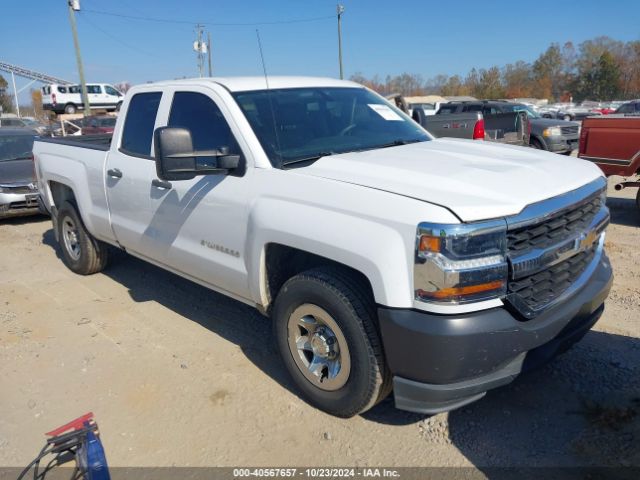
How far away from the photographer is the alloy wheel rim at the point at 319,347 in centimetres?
298

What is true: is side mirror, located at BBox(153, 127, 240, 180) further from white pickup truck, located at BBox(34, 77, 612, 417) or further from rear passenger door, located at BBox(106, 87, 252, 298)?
rear passenger door, located at BBox(106, 87, 252, 298)

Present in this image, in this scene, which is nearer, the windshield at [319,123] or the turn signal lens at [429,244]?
the turn signal lens at [429,244]

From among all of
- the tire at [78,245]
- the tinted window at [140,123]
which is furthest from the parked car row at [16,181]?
the tinted window at [140,123]

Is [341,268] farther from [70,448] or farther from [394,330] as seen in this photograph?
[70,448]

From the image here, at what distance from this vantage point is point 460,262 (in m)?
2.44

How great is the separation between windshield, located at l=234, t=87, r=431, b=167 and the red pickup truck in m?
4.25

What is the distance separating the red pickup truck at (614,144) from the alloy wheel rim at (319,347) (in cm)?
583

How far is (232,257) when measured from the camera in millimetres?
3561

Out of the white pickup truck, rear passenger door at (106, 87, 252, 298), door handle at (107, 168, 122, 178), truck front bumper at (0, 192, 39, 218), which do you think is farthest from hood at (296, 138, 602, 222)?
truck front bumper at (0, 192, 39, 218)

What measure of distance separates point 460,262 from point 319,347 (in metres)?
1.06

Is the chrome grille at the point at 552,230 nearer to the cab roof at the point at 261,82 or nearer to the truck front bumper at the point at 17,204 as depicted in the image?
the cab roof at the point at 261,82

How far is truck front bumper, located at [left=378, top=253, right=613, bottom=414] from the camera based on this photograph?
8.09ft

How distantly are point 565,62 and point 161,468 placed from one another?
9555 centimetres

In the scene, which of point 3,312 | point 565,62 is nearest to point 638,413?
point 3,312
